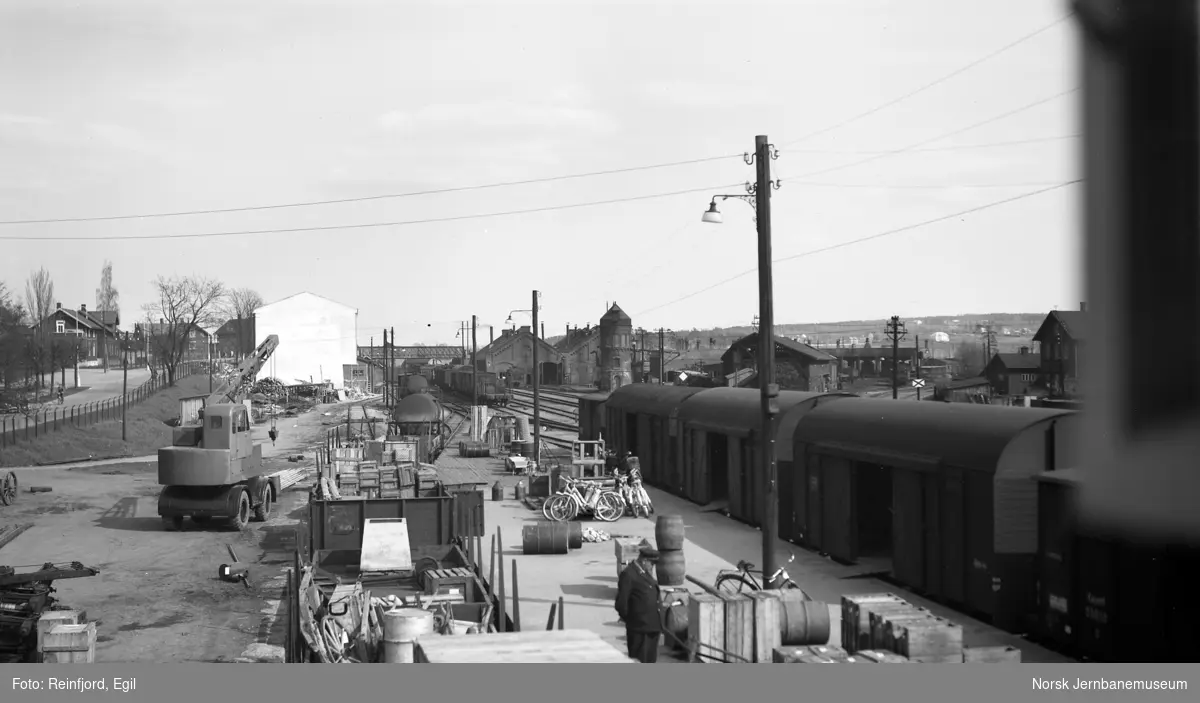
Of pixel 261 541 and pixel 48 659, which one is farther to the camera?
pixel 261 541

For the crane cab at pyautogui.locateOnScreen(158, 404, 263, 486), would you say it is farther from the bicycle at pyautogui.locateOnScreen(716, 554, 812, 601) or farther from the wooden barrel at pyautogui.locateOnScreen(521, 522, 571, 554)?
the bicycle at pyautogui.locateOnScreen(716, 554, 812, 601)

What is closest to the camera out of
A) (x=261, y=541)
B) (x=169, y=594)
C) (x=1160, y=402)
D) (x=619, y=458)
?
(x=1160, y=402)

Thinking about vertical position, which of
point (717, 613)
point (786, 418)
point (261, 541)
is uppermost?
point (786, 418)

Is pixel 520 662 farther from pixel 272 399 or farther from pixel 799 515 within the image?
pixel 272 399

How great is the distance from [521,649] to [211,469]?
2094 cm

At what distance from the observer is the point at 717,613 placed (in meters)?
12.1

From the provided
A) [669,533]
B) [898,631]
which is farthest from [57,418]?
[898,631]

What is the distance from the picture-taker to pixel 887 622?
10633 mm

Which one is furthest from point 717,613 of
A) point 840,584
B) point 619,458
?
point 619,458

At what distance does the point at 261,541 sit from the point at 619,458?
41.1 ft

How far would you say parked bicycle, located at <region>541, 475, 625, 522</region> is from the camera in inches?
1102

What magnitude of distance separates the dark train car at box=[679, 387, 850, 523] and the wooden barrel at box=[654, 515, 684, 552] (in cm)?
495

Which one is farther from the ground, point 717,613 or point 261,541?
point 717,613

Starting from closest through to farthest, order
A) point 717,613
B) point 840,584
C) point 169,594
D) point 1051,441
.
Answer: point 717,613 → point 1051,441 → point 840,584 → point 169,594
